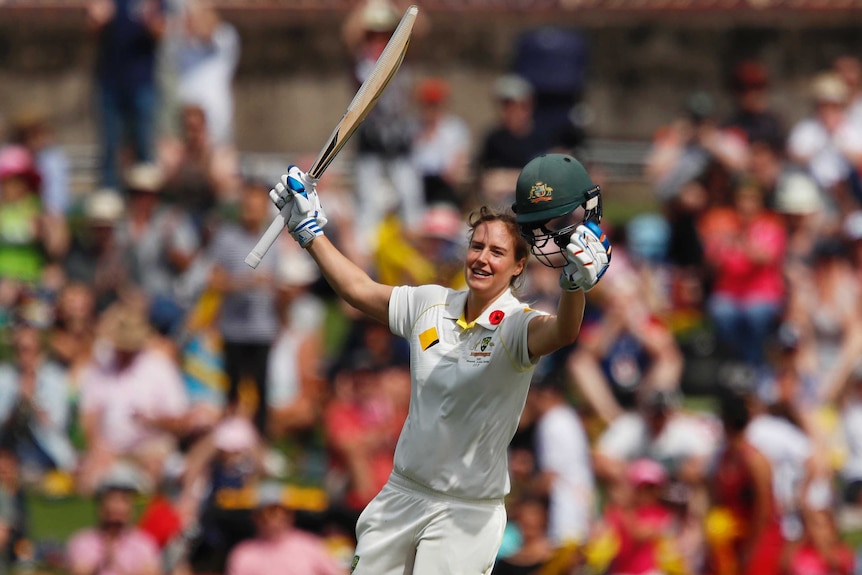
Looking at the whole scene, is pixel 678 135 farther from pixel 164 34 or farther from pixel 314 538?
pixel 314 538

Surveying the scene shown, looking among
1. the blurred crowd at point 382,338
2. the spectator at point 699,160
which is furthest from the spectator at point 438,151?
the spectator at point 699,160

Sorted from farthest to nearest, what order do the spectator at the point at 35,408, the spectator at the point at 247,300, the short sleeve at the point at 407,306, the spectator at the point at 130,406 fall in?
the spectator at the point at 247,300 < the spectator at the point at 35,408 < the spectator at the point at 130,406 < the short sleeve at the point at 407,306

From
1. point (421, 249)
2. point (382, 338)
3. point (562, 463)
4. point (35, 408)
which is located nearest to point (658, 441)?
point (562, 463)

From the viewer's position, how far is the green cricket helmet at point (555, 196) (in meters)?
6.43

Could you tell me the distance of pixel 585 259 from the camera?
Result: 239 inches

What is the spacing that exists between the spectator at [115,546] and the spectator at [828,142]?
6617 mm

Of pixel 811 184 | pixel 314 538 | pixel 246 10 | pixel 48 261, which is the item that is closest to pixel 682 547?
pixel 314 538

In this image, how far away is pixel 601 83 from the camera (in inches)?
677

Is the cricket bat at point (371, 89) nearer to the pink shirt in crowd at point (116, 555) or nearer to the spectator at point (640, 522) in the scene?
the pink shirt in crowd at point (116, 555)

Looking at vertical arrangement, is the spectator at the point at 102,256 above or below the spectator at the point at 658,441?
above

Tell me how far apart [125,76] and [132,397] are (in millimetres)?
3555

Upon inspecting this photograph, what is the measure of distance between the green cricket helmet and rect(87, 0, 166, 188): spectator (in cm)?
846

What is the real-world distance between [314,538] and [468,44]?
7.78 m

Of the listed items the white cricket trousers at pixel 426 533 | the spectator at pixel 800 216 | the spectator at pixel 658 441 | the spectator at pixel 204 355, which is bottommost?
the white cricket trousers at pixel 426 533
